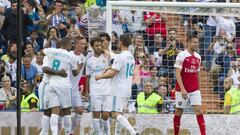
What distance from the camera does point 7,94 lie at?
18734 mm

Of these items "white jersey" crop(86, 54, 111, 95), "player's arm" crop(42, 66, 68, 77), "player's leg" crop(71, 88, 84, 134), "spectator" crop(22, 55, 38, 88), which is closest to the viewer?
"player's arm" crop(42, 66, 68, 77)

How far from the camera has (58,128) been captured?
1753cm

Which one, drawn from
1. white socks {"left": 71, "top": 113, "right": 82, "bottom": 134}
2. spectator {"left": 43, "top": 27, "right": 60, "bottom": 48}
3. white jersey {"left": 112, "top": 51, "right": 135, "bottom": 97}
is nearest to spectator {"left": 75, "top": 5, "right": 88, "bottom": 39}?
spectator {"left": 43, "top": 27, "right": 60, "bottom": 48}

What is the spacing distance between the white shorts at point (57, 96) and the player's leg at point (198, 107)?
2.26 meters

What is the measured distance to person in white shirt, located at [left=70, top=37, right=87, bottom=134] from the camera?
17.8m

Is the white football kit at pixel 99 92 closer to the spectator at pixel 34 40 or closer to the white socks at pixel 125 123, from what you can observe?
the white socks at pixel 125 123

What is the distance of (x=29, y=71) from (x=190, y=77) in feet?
12.4

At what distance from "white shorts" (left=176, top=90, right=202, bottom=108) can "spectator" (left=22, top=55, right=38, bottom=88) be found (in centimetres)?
328

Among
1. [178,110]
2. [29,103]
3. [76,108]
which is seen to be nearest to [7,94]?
[29,103]

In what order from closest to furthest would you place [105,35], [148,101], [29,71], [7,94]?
[105,35], [148,101], [7,94], [29,71]

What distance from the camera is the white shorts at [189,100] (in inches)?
686

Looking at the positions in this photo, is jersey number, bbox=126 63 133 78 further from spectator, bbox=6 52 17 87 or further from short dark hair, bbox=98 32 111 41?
spectator, bbox=6 52 17 87

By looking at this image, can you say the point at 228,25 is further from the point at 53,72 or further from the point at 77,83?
the point at 53,72

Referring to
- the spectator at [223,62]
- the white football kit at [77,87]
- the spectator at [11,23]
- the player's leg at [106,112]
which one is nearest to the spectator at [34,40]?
the spectator at [11,23]
